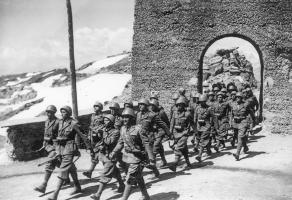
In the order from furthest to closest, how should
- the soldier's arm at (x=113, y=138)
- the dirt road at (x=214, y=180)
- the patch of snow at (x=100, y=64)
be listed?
the patch of snow at (x=100, y=64) < the soldier's arm at (x=113, y=138) < the dirt road at (x=214, y=180)

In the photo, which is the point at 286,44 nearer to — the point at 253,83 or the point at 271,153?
the point at 271,153

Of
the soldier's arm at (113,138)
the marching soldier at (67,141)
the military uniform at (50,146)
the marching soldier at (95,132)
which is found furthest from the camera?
the marching soldier at (95,132)

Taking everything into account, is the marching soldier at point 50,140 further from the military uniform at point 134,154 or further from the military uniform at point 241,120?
the military uniform at point 241,120

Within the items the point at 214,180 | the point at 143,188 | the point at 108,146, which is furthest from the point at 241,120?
the point at 143,188

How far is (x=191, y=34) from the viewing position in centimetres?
1384

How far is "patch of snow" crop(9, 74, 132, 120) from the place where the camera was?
27.4 metres

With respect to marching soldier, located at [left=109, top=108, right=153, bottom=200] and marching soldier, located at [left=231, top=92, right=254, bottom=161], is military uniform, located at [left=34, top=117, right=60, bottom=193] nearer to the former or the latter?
marching soldier, located at [left=109, top=108, right=153, bottom=200]

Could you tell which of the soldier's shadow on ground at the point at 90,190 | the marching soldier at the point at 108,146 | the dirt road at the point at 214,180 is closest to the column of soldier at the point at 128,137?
the marching soldier at the point at 108,146

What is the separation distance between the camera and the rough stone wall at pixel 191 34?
1312cm

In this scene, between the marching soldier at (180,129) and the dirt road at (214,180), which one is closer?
the dirt road at (214,180)

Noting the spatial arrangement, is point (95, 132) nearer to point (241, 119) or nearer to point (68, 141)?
point (68, 141)

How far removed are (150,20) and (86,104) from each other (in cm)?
1406

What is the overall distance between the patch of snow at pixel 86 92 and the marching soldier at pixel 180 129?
1770cm

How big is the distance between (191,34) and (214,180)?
693 cm
